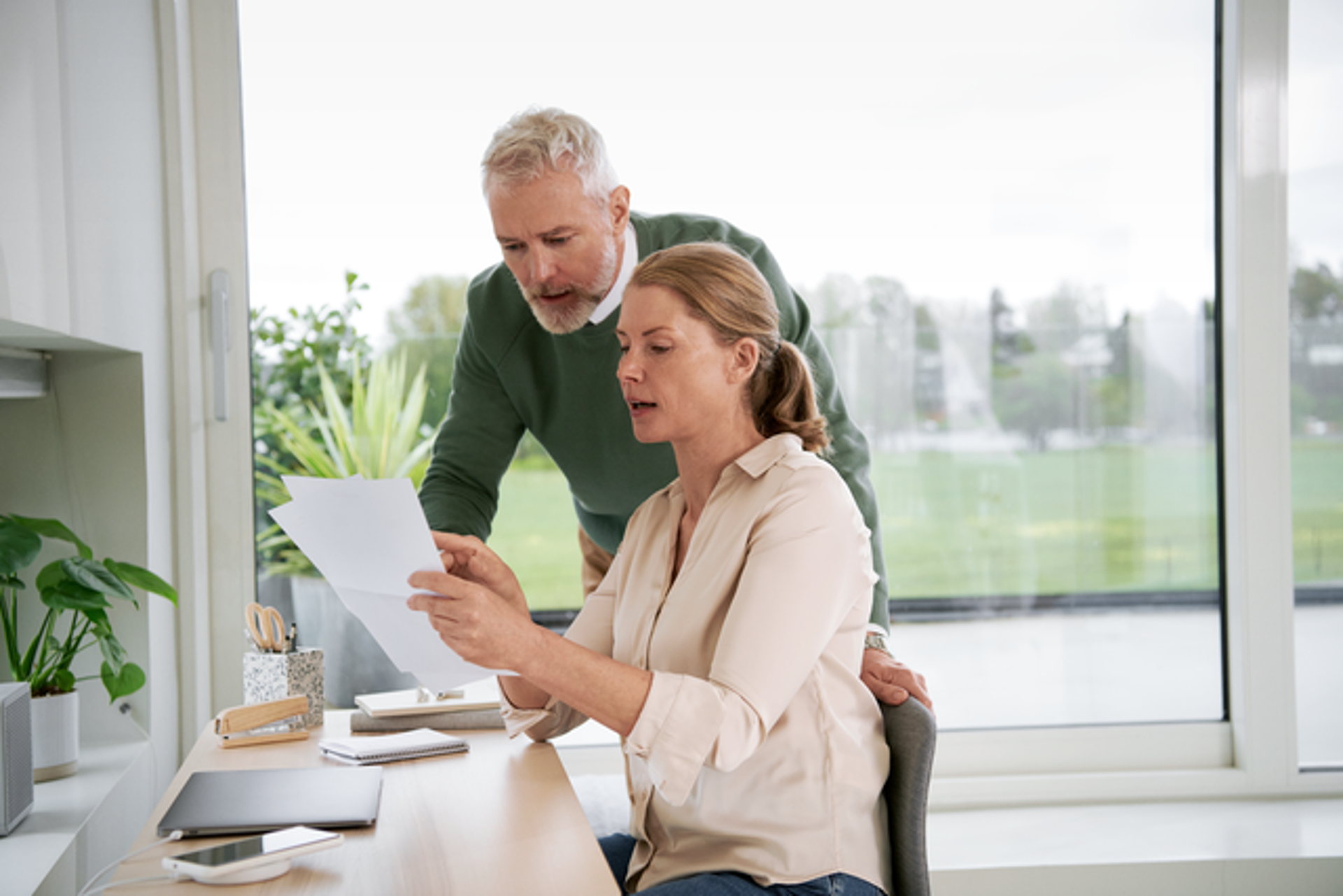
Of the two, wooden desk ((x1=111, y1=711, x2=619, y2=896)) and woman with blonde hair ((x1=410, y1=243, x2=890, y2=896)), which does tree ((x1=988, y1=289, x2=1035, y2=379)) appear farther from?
wooden desk ((x1=111, y1=711, x2=619, y2=896))

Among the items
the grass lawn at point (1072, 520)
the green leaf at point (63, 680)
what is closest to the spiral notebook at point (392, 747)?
the green leaf at point (63, 680)

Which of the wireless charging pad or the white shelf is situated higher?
the wireless charging pad

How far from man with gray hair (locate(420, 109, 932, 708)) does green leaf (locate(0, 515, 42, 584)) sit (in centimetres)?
67

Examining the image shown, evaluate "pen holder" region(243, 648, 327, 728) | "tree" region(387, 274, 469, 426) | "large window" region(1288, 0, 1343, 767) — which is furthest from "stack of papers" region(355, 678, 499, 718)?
"large window" region(1288, 0, 1343, 767)

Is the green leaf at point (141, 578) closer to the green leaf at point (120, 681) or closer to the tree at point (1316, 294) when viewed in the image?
the green leaf at point (120, 681)

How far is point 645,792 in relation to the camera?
1504mm

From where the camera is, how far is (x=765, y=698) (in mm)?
1318

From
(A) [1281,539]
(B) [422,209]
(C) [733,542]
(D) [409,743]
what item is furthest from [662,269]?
(A) [1281,539]

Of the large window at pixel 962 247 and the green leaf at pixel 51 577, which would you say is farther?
the large window at pixel 962 247

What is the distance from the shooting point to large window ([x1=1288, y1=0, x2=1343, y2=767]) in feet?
9.74

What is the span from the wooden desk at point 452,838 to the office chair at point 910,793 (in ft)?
1.42

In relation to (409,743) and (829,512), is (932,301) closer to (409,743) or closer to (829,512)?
(829,512)

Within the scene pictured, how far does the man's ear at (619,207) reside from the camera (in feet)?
6.55

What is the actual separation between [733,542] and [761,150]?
171cm
